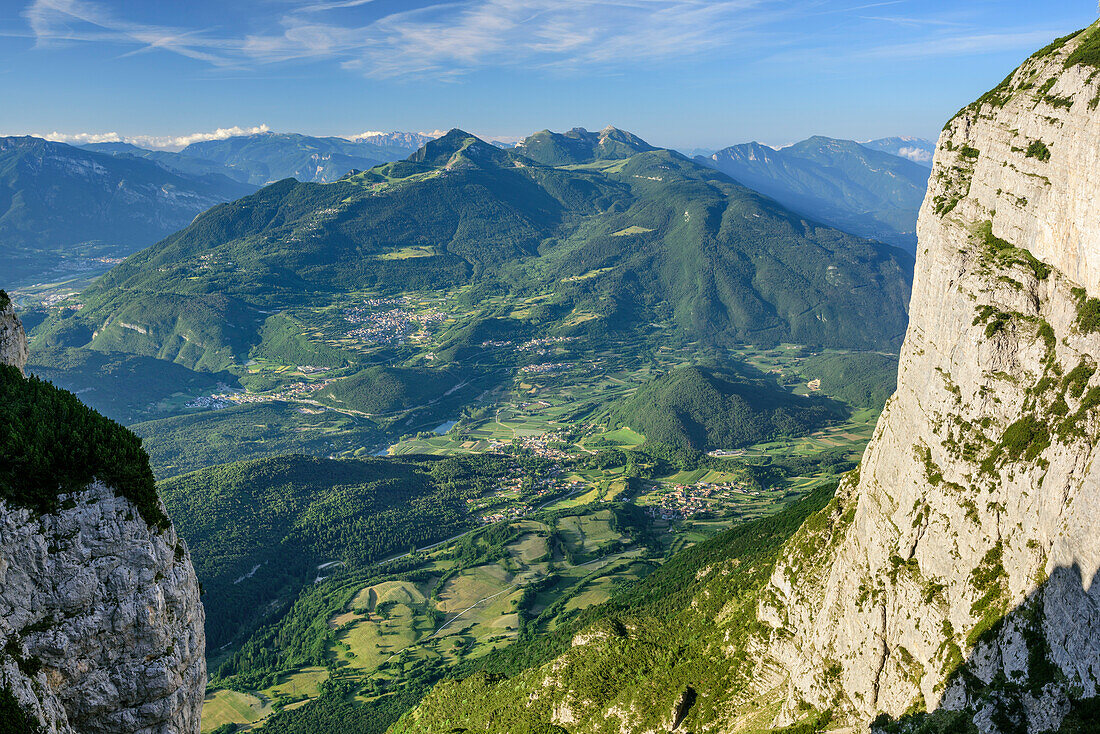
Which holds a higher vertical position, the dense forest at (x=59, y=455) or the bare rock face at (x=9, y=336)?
the bare rock face at (x=9, y=336)

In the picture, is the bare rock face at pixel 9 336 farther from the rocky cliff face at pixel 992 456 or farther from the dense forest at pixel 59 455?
the rocky cliff face at pixel 992 456

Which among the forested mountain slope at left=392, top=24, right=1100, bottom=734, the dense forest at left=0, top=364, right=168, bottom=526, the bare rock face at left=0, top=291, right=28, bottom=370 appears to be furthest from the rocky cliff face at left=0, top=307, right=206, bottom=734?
the forested mountain slope at left=392, top=24, right=1100, bottom=734

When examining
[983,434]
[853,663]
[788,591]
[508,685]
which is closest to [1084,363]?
[983,434]

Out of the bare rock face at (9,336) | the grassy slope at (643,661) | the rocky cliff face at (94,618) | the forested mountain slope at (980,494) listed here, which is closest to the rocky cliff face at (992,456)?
the forested mountain slope at (980,494)

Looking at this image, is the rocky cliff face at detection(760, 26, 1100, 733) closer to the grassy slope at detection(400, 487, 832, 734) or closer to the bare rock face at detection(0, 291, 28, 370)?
the grassy slope at detection(400, 487, 832, 734)

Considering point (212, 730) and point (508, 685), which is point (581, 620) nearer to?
point (508, 685)

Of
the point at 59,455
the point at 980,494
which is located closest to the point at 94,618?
the point at 59,455
